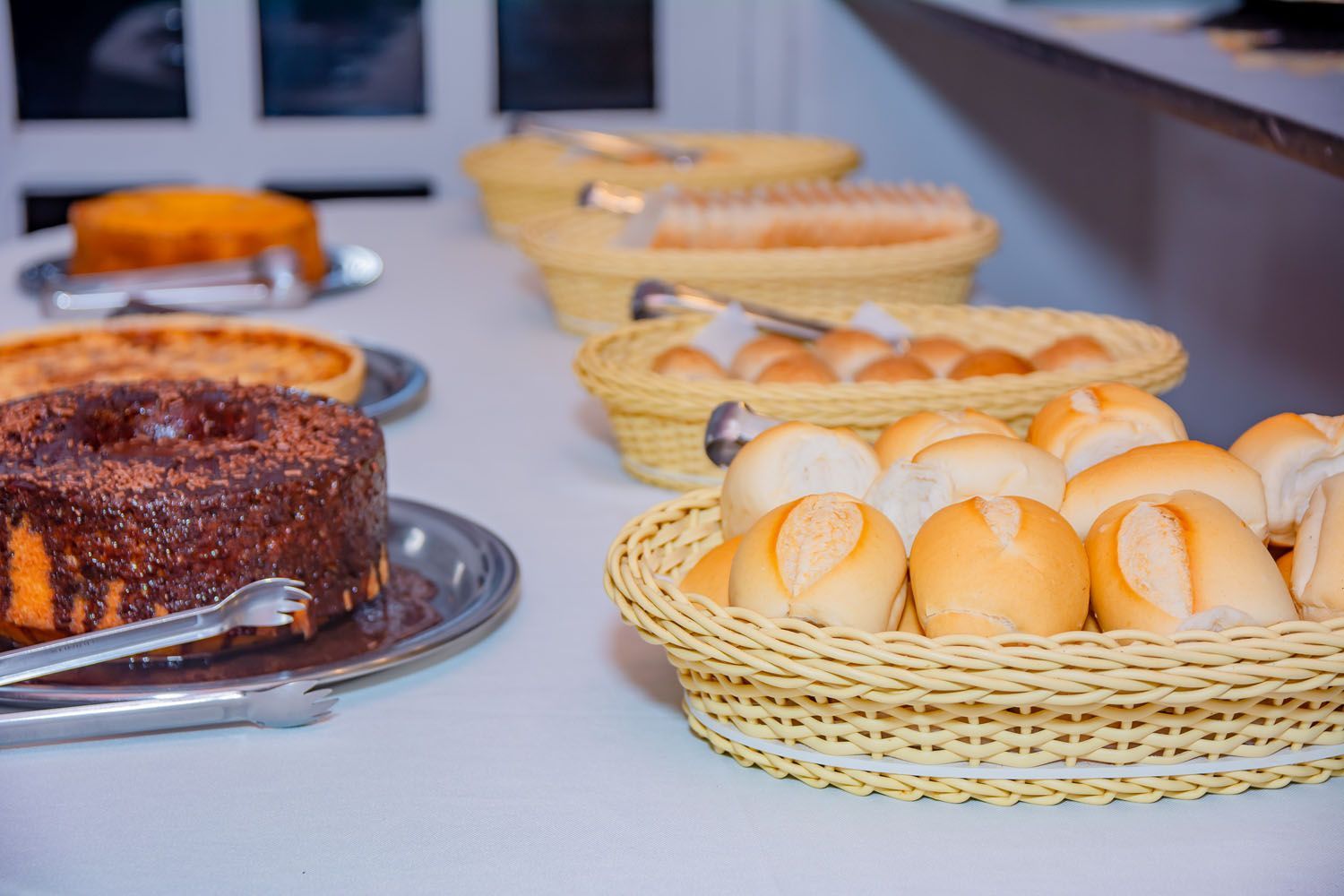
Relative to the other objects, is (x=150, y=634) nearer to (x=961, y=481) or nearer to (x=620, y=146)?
(x=961, y=481)

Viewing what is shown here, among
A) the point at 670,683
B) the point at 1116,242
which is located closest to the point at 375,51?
the point at 1116,242

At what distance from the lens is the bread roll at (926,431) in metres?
0.89

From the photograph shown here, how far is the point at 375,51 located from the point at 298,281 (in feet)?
6.12

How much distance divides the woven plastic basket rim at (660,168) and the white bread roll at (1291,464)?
1325 millimetres

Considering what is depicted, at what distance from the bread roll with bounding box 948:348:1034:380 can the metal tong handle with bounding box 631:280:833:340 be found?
17 centimetres

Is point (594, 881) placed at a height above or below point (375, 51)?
below

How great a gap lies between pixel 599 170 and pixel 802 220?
1.58ft

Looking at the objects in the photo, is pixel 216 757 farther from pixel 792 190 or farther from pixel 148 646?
pixel 792 190

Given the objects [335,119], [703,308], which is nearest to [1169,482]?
[703,308]

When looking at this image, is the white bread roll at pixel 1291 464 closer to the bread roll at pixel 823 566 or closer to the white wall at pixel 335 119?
the bread roll at pixel 823 566

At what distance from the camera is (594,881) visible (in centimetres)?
68

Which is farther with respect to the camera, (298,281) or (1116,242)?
(1116,242)

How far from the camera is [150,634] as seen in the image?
79 centimetres

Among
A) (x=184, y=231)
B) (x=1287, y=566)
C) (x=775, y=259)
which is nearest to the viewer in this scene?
(x=1287, y=566)
